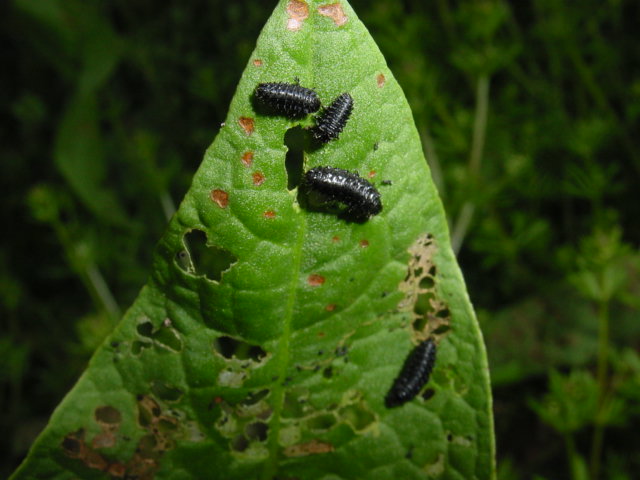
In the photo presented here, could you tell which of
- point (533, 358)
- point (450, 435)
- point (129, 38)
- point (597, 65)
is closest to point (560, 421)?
point (533, 358)

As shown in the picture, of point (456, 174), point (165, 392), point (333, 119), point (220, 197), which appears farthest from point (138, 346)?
point (456, 174)

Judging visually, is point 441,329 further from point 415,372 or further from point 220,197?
point 220,197

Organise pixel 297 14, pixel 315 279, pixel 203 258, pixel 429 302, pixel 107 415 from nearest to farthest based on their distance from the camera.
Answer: pixel 297 14 → pixel 315 279 → pixel 429 302 → pixel 107 415 → pixel 203 258

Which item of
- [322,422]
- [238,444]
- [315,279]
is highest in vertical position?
[315,279]

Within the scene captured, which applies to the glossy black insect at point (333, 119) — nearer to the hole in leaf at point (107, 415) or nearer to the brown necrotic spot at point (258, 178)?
the brown necrotic spot at point (258, 178)

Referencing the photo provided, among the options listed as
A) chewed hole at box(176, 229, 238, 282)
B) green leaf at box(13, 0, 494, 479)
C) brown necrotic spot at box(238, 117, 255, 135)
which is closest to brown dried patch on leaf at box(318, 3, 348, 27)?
green leaf at box(13, 0, 494, 479)

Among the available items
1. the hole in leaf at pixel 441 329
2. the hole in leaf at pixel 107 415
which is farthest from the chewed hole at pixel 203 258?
the hole in leaf at pixel 441 329
